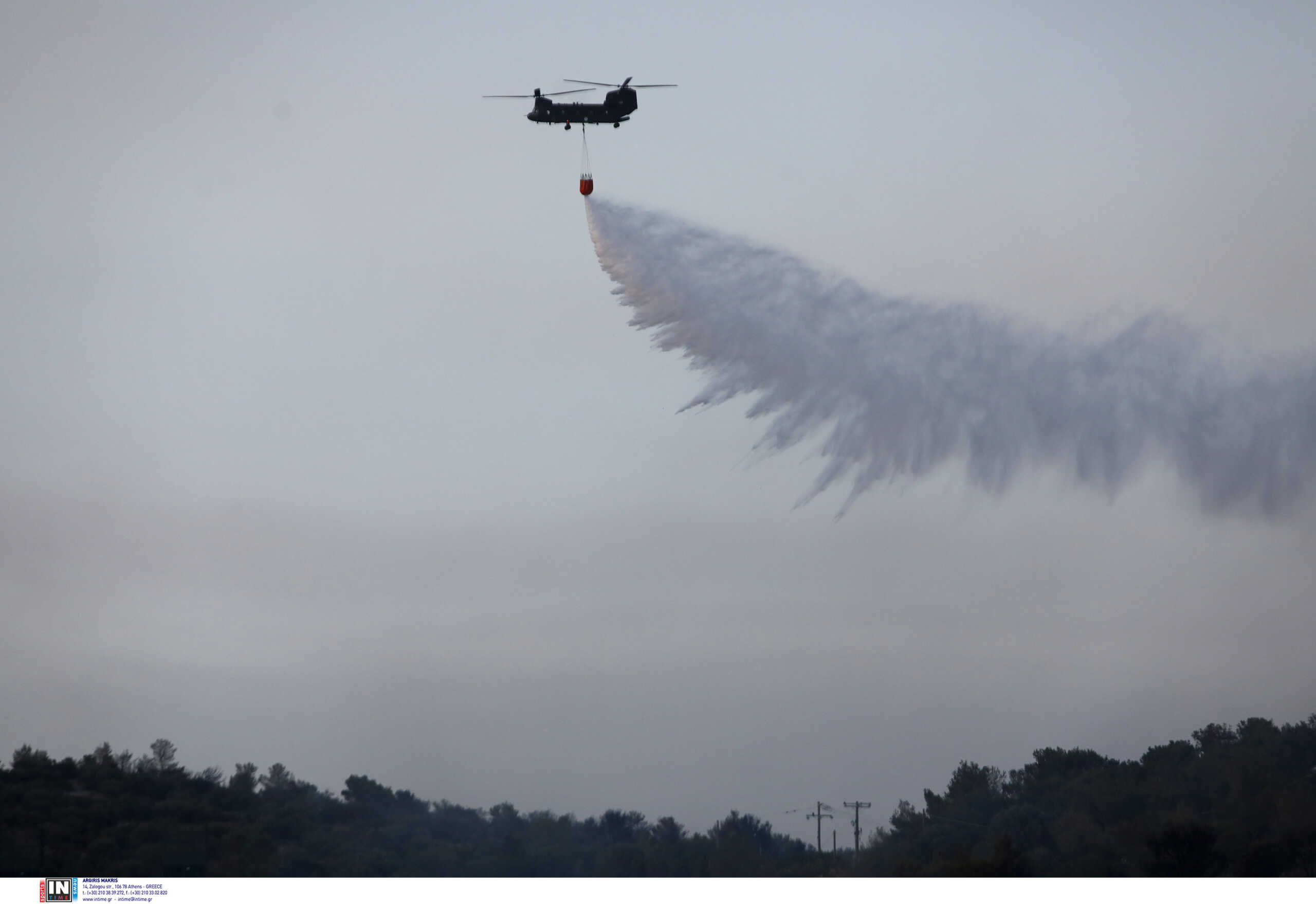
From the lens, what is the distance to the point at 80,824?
7012cm

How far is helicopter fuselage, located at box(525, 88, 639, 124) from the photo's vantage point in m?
55.5

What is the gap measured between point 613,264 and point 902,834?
23.4m

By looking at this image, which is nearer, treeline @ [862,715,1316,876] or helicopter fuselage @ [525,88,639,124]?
helicopter fuselage @ [525,88,639,124]

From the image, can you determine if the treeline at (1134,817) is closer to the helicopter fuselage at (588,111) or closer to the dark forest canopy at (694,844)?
the dark forest canopy at (694,844)

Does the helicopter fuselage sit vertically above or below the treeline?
above
